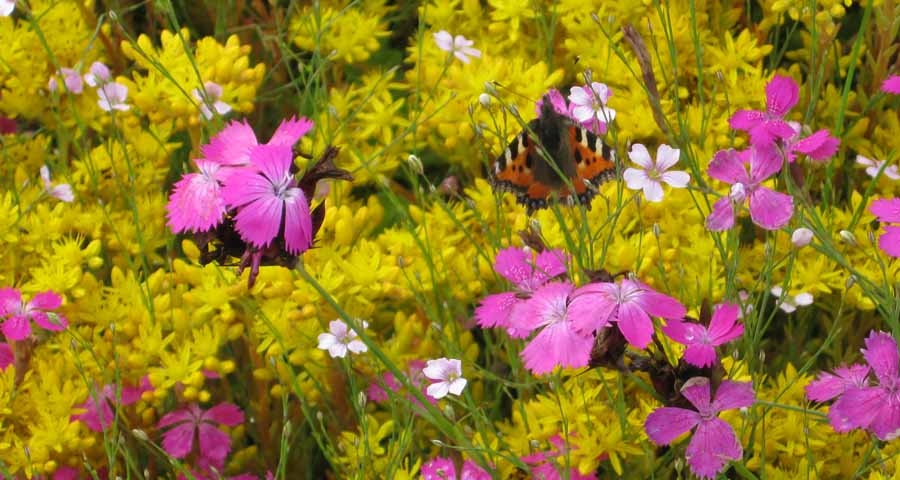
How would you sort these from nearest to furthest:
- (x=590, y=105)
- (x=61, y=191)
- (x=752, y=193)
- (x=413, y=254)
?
(x=752, y=193), (x=590, y=105), (x=413, y=254), (x=61, y=191)

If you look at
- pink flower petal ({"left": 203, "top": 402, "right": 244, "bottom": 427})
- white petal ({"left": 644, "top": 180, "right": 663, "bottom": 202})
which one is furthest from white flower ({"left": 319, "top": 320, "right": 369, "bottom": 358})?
white petal ({"left": 644, "top": 180, "right": 663, "bottom": 202})

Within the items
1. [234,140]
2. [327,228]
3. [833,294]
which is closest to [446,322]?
[327,228]

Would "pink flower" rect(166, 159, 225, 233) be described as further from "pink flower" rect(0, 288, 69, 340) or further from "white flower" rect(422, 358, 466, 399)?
"pink flower" rect(0, 288, 69, 340)

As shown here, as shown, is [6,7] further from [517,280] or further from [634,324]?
[634,324]

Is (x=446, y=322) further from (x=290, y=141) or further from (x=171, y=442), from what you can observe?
(x=290, y=141)

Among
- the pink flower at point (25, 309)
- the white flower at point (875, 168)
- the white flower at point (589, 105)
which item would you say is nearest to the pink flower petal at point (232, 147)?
the white flower at point (589, 105)

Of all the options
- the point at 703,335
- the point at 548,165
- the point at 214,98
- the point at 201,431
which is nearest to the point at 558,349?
the point at 703,335
